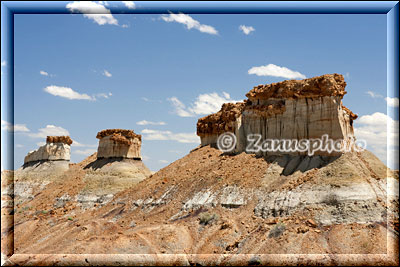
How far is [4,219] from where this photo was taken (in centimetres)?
5044

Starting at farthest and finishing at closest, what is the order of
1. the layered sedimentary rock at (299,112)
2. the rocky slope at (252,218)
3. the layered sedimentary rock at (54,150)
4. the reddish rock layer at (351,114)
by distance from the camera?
1. the layered sedimentary rock at (54,150)
2. the reddish rock layer at (351,114)
3. the layered sedimentary rock at (299,112)
4. the rocky slope at (252,218)

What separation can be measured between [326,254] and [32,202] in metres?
50.3

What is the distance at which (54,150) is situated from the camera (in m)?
74.0

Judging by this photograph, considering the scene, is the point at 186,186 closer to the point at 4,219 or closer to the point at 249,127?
the point at 249,127

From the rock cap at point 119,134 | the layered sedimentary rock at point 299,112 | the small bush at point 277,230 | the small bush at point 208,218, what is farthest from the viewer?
the rock cap at point 119,134

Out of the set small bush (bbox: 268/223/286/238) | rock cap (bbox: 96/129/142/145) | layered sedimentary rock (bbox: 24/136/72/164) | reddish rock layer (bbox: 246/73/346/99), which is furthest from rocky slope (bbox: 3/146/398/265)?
layered sedimentary rock (bbox: 24/136/72/164)

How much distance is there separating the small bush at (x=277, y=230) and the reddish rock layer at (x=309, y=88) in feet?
44.3

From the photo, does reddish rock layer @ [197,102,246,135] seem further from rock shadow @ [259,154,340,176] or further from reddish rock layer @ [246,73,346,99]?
rock shadow @ [259,154,340,176]

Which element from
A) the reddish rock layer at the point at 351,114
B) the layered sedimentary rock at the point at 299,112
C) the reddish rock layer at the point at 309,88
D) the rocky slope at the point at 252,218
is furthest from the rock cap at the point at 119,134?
the reddish rock layer at the point at 351,114

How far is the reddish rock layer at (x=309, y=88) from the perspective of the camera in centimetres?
3394

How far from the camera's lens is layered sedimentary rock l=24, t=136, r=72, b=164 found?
73.8 metres

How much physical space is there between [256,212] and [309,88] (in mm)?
13168

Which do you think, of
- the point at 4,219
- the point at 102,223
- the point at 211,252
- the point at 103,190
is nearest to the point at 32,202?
the point at 4,219

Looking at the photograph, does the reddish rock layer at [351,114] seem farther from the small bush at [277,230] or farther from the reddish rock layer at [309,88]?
the small bush at [277,230]
